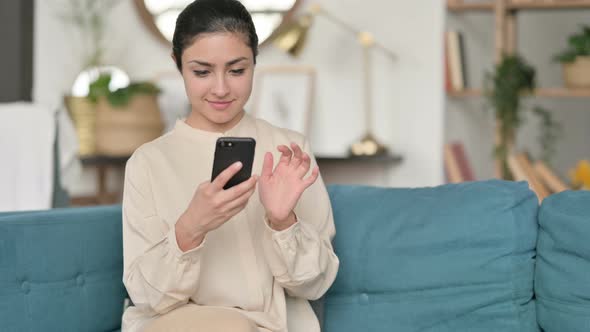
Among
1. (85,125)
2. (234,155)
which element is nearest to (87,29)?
(85,125)

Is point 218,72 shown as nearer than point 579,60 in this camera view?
Yes

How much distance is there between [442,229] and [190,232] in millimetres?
622

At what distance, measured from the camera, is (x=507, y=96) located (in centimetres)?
470

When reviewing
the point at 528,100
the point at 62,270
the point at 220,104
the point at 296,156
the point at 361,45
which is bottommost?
the point at 62,270

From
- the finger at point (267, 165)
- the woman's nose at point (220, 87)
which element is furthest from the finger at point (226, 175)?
the woman's nose at point (220, 87)

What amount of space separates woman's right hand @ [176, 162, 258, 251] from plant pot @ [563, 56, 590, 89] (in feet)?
10.7

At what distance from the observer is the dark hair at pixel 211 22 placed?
6.13 ft

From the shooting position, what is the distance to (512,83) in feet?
15.3

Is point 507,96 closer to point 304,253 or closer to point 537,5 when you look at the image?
point 537,5

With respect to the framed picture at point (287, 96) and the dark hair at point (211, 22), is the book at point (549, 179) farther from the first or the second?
the dark hair at point (211, 22)

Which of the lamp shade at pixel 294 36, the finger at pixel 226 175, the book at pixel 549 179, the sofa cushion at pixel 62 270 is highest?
the lamp shade at pixel 294 36

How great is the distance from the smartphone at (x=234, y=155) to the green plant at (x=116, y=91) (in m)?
3.39

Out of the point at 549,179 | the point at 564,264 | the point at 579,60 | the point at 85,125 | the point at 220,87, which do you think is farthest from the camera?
the point at 85,125

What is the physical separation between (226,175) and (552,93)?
3334mm
